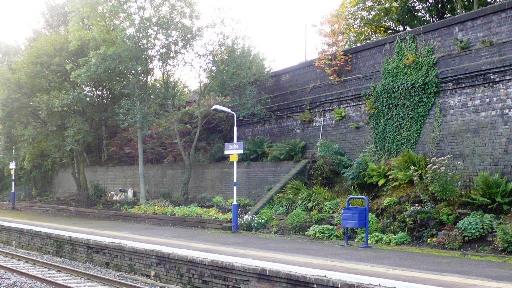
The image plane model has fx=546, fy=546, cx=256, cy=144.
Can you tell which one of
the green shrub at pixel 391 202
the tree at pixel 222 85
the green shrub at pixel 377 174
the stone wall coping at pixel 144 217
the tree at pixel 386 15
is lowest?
the stone wall coping at pixel 144 217

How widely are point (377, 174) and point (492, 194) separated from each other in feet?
13.0

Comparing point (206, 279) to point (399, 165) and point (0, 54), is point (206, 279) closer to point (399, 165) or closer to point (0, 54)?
point (399, 165)

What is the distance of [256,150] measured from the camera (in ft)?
77.6

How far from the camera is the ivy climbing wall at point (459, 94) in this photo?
15484 millimetres

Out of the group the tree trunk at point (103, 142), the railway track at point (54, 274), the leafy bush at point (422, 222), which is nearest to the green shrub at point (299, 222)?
the leafy bush at point (422, 222)

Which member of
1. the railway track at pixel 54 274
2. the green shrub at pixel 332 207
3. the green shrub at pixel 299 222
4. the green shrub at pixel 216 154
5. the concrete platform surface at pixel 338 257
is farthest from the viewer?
the green shrub at pixel 216 154

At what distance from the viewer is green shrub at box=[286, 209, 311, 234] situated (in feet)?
54.7

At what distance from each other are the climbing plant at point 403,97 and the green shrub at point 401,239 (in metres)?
4.70

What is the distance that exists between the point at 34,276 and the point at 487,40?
13.8 meters

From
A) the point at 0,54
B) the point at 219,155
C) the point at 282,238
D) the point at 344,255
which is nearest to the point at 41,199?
the point at 0,54

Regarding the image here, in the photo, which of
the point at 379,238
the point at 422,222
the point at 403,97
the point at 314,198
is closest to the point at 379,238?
the point at 379,238

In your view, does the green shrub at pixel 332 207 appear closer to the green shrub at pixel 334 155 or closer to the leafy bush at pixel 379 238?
the leafy bush at pixel 379 238

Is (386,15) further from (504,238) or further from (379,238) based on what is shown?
(504,238)

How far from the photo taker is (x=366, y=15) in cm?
2805
